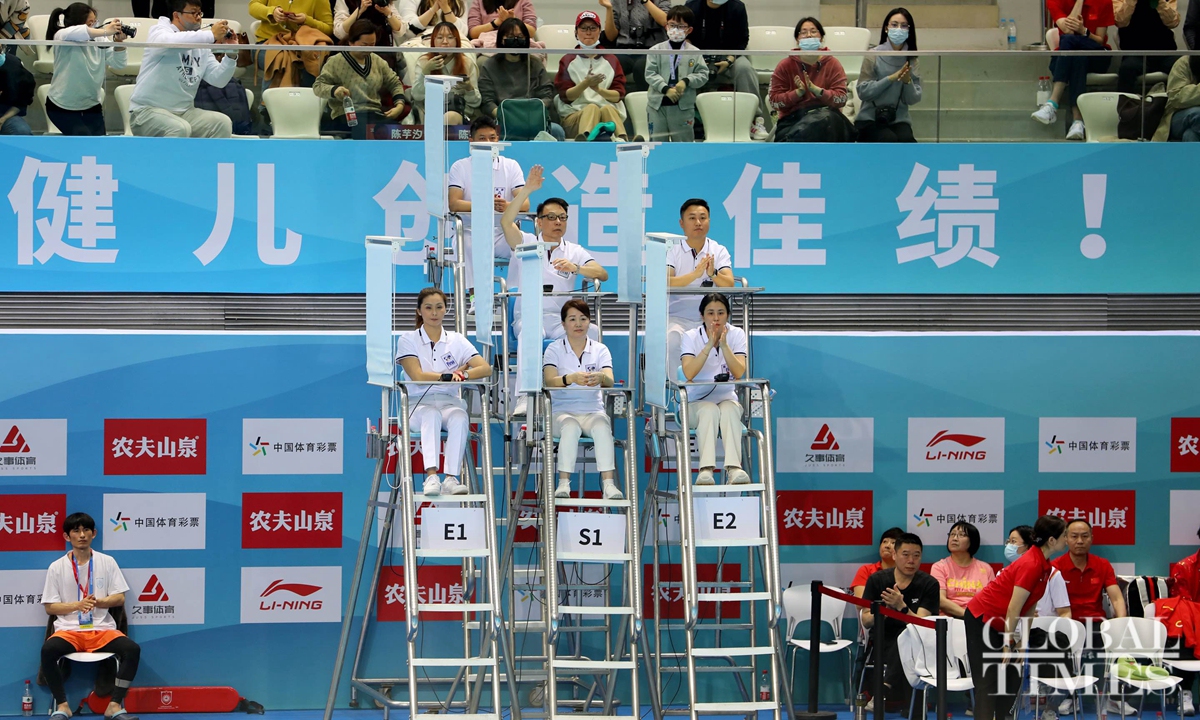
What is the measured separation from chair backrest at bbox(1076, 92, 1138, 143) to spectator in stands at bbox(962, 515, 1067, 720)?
2.98m

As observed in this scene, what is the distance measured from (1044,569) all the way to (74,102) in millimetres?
6114

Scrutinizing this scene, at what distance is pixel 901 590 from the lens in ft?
25.7

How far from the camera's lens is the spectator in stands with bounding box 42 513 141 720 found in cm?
756

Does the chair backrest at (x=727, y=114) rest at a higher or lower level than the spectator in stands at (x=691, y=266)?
higher

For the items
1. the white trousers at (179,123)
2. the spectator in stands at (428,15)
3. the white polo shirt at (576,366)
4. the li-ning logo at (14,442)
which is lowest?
the li-ning logo at (14,442)

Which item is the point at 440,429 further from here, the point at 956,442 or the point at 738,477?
the point at 956,442

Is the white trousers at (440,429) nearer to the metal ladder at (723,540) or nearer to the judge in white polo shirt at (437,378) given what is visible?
the judge in white polo shirt at (437,378)

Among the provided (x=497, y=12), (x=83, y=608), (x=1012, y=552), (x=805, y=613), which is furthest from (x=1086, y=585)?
(x=83, y=608)

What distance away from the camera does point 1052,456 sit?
8.29 m

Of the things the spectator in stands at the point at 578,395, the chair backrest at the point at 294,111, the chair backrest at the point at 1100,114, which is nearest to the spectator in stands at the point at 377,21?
the chair backrest at the point at 294,111

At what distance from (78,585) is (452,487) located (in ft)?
8.51

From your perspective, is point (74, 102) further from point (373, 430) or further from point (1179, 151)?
point (1179, 151)

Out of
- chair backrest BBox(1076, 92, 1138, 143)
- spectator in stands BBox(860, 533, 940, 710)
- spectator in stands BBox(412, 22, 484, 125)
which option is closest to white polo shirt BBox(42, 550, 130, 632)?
spectator in stands BBox(412, 22, 484, 125)

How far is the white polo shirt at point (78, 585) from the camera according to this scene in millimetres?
7648
